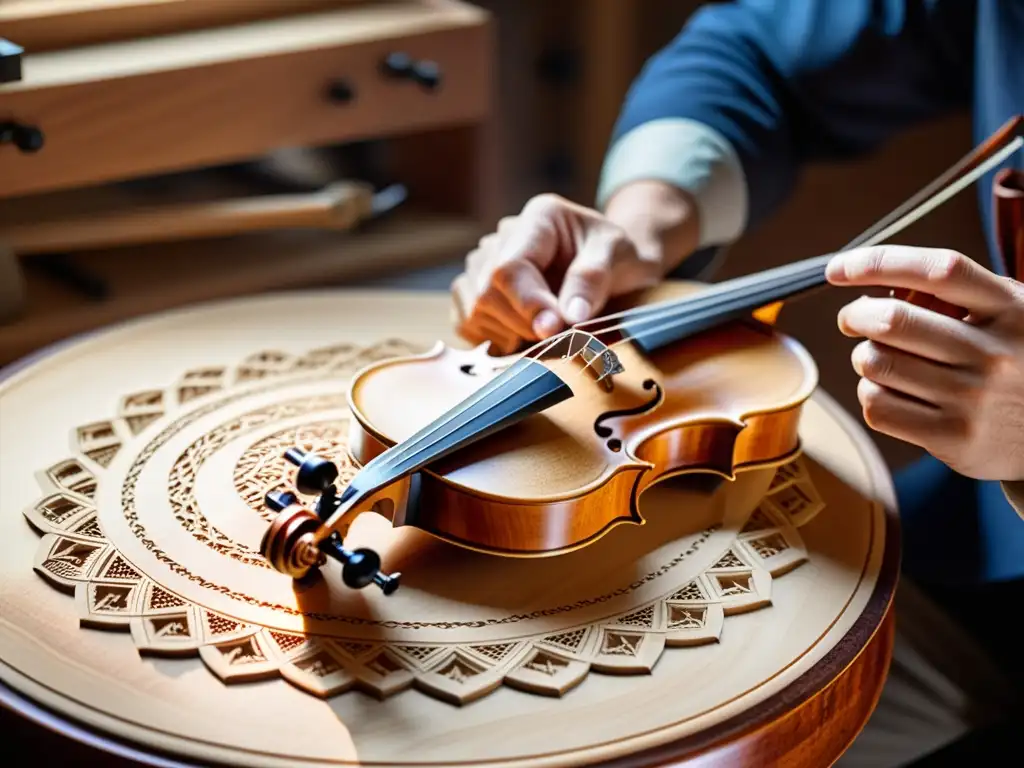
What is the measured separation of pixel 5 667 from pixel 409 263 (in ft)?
3.26

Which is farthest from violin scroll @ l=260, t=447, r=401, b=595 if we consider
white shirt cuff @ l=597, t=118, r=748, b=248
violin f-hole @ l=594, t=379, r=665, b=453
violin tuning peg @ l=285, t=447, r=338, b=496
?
white shirt cuff @ l=597, t=118, r=748, b=248

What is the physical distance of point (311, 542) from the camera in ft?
2.49

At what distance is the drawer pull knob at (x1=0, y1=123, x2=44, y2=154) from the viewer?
4.12ft

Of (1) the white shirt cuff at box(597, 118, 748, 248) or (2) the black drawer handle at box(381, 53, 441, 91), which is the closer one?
(1) the white shirt cuff at box(597, 118, 748, 248)

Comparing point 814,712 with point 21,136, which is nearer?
point 814,712

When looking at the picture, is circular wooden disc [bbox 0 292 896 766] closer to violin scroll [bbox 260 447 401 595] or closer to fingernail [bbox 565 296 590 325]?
violin scroll [bbox 260 447 401 595]

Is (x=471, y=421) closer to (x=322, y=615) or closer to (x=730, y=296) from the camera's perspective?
(x=322, y=615)

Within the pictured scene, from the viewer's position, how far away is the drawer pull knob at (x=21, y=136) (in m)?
1.25

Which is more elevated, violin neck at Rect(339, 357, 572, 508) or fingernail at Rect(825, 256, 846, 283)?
fingernail at Rect(825, 256, 846, 283)

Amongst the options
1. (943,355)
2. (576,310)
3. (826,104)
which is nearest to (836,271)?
→ (943,355)

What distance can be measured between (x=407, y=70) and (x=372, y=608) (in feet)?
2.93

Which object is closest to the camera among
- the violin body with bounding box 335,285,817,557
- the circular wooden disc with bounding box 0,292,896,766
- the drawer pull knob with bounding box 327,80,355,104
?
the circular wooden disc with bounding box 0,292,896,766

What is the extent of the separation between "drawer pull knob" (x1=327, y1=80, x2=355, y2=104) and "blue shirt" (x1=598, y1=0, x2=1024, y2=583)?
344 millimetres

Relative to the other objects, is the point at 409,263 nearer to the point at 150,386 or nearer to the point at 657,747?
the point at 150,386
